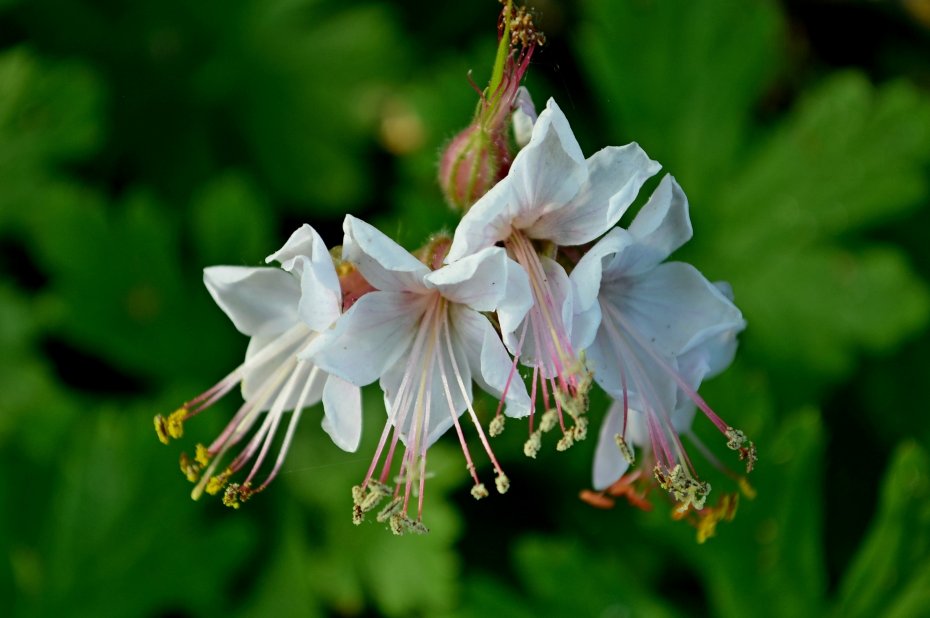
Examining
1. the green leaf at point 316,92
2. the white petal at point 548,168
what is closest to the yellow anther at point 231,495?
the white petal at point 548,168

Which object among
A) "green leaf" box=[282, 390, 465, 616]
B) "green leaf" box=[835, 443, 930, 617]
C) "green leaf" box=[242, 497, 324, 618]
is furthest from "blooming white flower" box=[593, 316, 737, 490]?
"green leaf" box=[242, 497, 324, 618]

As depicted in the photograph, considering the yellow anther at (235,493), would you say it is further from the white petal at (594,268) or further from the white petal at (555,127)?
the white petal at (555,127)

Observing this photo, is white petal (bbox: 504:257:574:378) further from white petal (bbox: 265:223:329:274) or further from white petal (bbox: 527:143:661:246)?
white petal (bbox: 265:223:329:274)

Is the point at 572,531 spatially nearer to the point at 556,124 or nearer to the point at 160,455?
the point at 160,455

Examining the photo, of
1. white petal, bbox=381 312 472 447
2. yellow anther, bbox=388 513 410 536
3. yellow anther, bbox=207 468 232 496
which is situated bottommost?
yellow anther, bbox=388 513 410 536

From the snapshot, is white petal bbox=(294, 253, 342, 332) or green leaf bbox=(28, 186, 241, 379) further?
green leaf bbox=(28, 186, 241, 379)

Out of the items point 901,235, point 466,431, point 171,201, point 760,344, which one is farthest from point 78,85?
point 901,235
